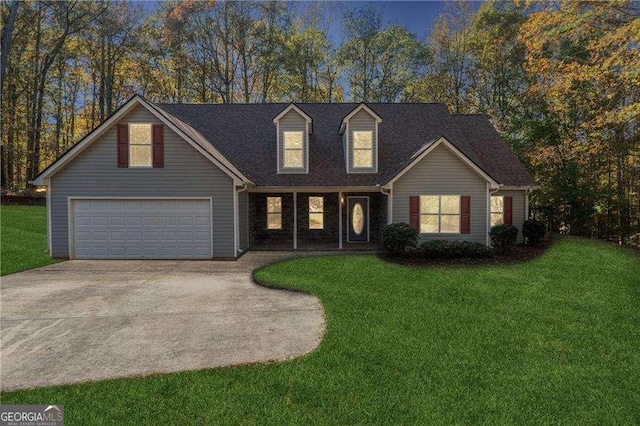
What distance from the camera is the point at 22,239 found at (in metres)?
15.0

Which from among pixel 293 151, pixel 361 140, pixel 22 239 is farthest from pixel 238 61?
pixel 22 239

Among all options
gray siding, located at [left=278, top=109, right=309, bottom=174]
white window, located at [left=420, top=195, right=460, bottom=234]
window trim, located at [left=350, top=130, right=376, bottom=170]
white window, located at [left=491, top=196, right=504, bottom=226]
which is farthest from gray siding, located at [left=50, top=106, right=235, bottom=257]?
white window, located at [left=491, top=196, right=504, bottom=226]

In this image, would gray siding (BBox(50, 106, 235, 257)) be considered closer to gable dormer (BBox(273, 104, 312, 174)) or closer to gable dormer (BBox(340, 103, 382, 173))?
gable dormer (BBox(273, 104, 312, 174))

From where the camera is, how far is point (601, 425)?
11.4ft

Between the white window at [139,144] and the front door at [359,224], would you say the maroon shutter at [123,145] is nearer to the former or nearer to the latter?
the white window at [139,144]

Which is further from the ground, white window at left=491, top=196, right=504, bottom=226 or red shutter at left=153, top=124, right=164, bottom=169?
red shutter at left=153, top=124, right=164, bottom=169

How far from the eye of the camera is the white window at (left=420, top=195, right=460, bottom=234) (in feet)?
45.3

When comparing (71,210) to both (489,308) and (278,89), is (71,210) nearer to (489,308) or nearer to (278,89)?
(489,308)

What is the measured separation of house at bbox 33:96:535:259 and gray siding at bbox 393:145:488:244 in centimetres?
4

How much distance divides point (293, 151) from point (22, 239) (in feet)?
41.7

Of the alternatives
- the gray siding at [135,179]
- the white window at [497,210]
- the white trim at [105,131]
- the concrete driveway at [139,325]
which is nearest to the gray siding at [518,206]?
the white window at [497,210]

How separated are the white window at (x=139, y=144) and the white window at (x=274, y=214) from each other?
593cm

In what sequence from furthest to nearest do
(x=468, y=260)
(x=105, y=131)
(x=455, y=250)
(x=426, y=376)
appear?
(x=105, y=131)
(x=455, y=250)
(x=468, y=260)
(x=426, y=376)

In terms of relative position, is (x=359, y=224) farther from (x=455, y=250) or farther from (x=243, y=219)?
(x=243, y=219)
